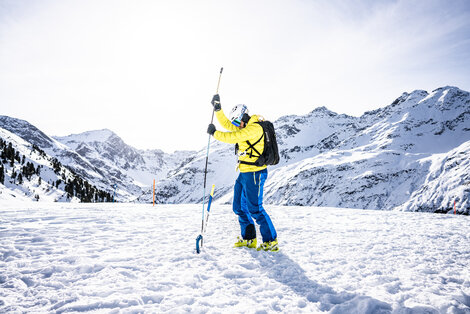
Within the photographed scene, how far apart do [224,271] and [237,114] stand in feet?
11.0

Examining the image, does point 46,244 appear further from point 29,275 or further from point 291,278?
point 291,278

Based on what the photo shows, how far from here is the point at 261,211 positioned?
5.32 metres

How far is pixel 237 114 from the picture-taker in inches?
219

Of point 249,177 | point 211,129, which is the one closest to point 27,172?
point 211,129

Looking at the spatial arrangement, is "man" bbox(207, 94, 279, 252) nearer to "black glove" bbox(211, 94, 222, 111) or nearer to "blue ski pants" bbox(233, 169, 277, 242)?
"blue ski pants" bbox(233, 169, 277, 242)

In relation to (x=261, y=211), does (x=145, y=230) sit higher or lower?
lower

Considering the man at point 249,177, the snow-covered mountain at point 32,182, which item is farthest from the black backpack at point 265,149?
the snow-covered mountain at point 32,182

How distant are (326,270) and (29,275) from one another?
15.2ft

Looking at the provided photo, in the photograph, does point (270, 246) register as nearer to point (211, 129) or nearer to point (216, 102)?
point (211, 129)

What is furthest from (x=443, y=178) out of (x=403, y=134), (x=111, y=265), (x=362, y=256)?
(x=111, y=265)

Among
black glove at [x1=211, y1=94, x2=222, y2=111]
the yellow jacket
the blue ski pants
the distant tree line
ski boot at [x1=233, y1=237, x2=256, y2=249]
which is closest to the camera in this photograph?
the yellow jacket

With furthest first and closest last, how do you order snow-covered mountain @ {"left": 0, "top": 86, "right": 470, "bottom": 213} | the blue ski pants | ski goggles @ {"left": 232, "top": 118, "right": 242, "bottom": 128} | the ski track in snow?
1. snow-covered mountain @ {"left": 0, "top": 86, "right": 470, "bottom": 213}
2. ski goggles @ {"left": 232, "top": 118, "right": 242, "bottom": 128}
3. the blue ski pants
4. the ski track in snow

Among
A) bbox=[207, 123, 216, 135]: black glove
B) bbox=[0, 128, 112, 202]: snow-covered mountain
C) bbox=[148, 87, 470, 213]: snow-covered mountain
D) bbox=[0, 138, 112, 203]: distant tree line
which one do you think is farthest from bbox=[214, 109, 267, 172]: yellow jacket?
bbox=[0, 138, 112, 203]: distant tree line

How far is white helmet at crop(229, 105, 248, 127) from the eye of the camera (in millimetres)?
5562
